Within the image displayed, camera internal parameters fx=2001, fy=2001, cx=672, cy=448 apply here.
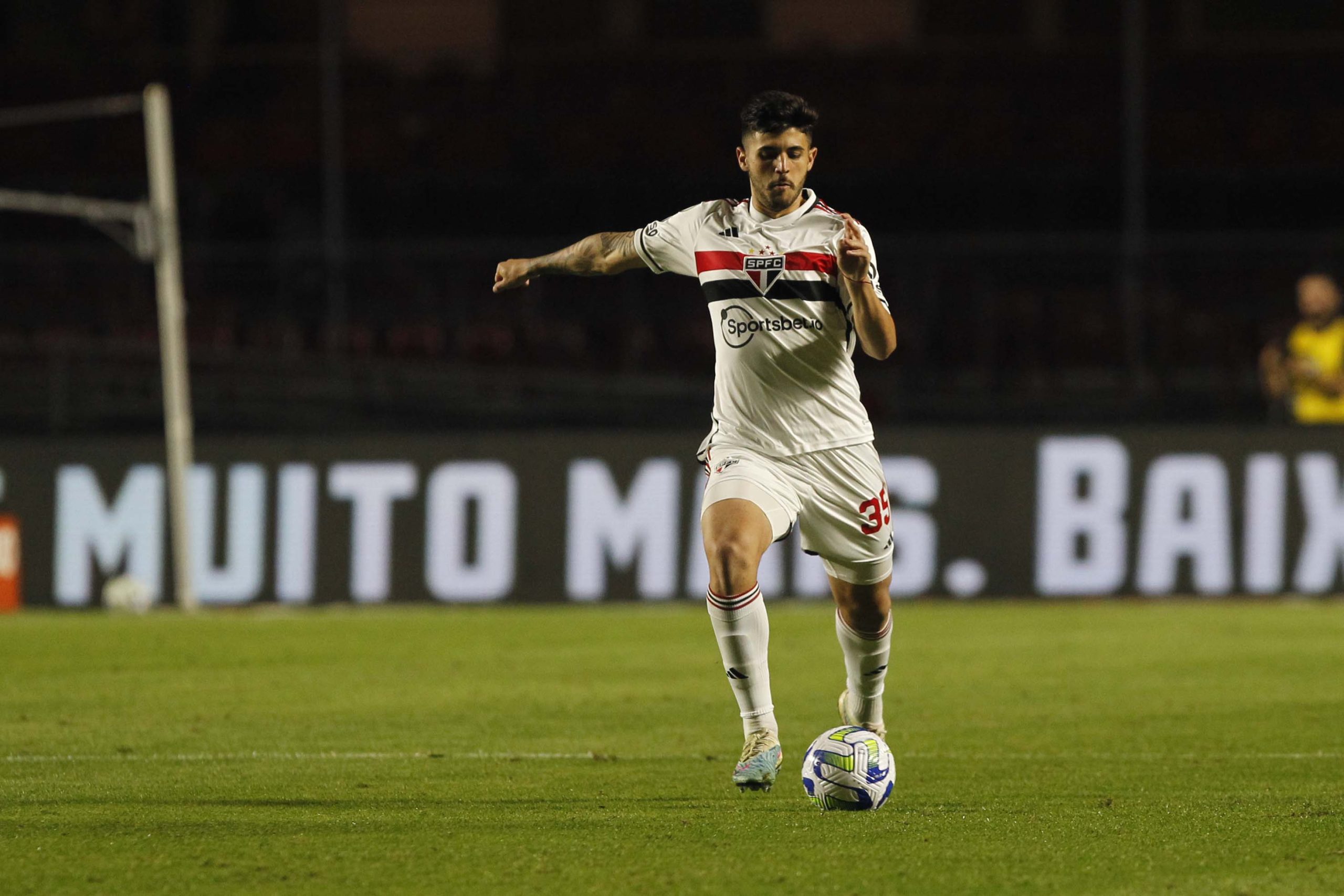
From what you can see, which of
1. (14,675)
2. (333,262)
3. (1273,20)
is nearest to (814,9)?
(1273,20)

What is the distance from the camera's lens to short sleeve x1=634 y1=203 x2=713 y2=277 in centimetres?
689

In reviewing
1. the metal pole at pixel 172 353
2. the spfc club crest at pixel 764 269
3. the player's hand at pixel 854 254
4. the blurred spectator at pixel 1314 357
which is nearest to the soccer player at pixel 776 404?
the spfc club crest at pixel 764 269

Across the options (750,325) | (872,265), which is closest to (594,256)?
(750,325)

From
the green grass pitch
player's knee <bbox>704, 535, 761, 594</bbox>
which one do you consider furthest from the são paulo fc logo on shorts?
the green grass pitch

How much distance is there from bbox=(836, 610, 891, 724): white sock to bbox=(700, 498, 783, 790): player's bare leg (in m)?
0.47

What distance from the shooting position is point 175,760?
7301mm

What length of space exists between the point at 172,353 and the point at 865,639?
35.1 feet

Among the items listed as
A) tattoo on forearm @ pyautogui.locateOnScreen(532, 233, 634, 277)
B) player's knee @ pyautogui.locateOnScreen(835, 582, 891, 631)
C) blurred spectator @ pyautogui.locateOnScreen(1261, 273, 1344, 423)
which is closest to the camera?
player's knee @ pyautogui.locateOnScreen(835, 582, 891, 631)

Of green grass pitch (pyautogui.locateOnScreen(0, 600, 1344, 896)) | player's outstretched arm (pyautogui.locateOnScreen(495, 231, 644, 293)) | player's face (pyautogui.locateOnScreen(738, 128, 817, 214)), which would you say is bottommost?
green grass pitch (pyautogui.locateOnScreen(0, 600, 1344, 896))

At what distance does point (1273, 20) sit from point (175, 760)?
96.8ft

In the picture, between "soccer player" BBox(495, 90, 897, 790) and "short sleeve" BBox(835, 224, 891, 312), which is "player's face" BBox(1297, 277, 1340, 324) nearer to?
"soccer player" BBox(495, 90, 897, 790)

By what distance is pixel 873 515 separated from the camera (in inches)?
264

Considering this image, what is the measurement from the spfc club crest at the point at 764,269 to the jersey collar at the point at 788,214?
0.48 feet

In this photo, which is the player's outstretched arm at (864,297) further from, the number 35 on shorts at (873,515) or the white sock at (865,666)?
the white sock at (865,666)
